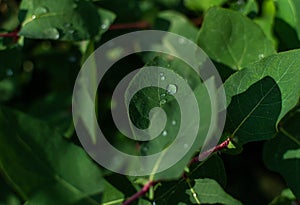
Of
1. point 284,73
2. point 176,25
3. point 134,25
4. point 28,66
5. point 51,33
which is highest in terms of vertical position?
point 284,73

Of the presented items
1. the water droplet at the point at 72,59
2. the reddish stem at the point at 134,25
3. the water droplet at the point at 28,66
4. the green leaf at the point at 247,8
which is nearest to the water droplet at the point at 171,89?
the green leaf at the point at 247,8

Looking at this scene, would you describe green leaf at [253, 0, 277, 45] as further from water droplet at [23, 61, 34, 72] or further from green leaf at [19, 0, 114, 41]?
water droplet at [23, 61, 34, 72]

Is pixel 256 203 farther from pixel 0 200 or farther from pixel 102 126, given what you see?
pixel 0 200

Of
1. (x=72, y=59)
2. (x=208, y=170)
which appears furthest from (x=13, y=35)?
(x=208, y=170)

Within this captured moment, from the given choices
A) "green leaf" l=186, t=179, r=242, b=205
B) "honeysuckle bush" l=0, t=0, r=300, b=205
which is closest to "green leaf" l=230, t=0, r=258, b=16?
"honeysuckle bush" l=0, t=0, r=300, b=205

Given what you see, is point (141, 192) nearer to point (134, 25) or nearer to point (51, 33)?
point (51, 33)

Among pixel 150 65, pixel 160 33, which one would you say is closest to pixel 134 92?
pixel 150 65

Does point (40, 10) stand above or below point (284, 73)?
below
